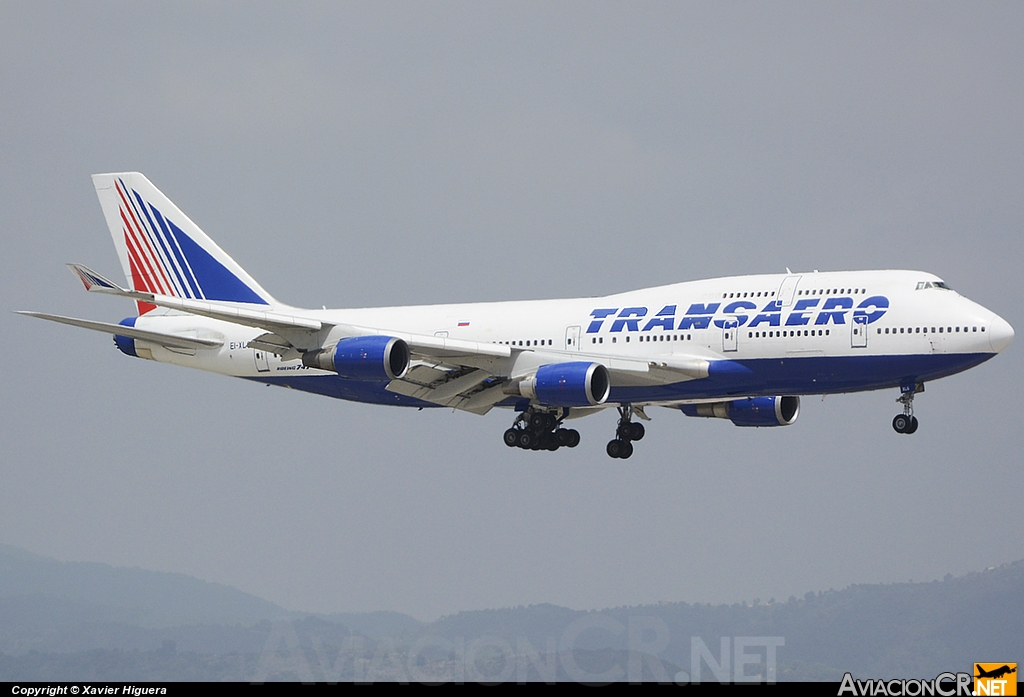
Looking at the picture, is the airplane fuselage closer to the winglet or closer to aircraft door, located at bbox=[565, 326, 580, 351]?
aircraft door, located at bbox=[565, 326, 580, 351]

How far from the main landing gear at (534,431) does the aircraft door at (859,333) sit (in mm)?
11942

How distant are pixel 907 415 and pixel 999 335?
3.98 meters

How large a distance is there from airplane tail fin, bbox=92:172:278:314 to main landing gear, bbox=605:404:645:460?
14.6m

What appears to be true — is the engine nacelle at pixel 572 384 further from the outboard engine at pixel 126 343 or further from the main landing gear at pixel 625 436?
the outboard engine at pixel 126 343

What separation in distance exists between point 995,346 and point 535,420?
641 inches

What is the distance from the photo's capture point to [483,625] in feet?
195

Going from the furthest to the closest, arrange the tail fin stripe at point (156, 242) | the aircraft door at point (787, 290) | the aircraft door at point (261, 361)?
the tail fin stripe at point (156, 242) < the aircraft door at point (261, 361) < the aircraft door at point (787, 290)

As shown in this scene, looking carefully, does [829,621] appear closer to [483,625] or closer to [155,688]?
[483,625]

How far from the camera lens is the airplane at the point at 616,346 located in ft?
142

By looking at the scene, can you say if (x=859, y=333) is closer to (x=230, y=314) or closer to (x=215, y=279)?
(x=230, y=314)

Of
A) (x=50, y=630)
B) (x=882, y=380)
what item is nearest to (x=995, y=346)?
(x=882, y=380)

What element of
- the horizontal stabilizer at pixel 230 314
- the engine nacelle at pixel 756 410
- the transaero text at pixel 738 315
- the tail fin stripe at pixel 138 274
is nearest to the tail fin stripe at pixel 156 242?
the tail fin stripe at pixel 138 274

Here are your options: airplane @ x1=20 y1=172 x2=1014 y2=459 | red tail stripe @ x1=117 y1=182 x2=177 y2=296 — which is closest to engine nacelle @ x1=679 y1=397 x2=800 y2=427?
airplane @ x1=20 y1=172 x2=1014 y2=459

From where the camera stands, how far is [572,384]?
4491 cm
